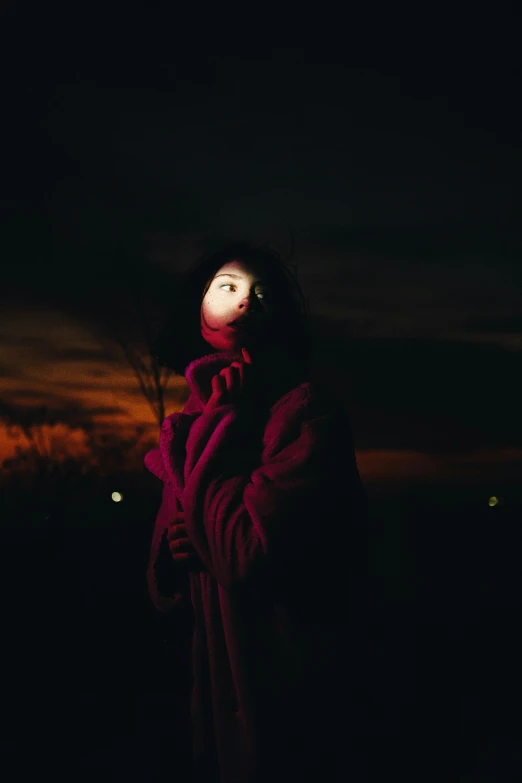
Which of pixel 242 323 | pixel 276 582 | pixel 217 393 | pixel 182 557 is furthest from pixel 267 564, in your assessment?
pixel 242 323

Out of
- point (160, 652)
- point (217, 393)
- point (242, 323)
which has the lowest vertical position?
point (160, 652)

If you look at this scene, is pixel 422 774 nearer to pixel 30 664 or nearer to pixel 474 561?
pixel 474 561

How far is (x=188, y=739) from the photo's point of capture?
229 cm

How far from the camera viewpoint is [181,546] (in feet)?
6.30

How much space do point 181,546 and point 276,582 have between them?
29 centimetres

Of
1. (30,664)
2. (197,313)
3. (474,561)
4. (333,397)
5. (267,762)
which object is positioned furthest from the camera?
(474,561)

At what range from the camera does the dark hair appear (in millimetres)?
2113

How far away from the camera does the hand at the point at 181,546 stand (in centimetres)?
191

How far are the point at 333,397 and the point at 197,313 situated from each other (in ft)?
1.69

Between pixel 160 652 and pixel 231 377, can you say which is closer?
pixel 231 377

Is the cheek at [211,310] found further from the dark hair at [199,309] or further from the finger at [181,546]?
the finger at [181,546]

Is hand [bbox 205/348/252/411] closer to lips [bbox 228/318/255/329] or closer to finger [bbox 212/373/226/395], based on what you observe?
finger [bbox 212/373/226/395]

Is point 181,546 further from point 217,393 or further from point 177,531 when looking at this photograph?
point 217,393

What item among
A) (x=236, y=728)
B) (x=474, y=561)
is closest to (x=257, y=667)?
(x=236, y=728)
